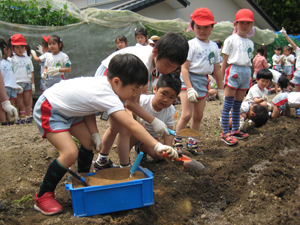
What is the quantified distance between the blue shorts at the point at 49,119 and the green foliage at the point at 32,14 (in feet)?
16.2

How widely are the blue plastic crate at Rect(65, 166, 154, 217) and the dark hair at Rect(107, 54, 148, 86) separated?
0.75 m

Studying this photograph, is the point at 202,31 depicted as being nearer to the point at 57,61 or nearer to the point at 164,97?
the point at 164,97

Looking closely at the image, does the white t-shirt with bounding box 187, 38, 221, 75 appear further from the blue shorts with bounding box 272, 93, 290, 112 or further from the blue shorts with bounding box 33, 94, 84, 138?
the blue shorts with bounding box 272, 93, 290, 112

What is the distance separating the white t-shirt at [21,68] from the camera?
5719 mm

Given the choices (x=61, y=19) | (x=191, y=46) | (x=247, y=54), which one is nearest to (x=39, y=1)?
(x=61, y=19)

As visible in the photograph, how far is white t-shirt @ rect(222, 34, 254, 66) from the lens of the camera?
4203mm

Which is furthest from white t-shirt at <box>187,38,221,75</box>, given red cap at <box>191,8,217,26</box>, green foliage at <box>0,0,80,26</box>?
green foliage at <box>0,0,80,26</box>

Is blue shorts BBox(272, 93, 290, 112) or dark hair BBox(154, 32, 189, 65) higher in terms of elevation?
dark hair BBox(154, 32, 189, 65)

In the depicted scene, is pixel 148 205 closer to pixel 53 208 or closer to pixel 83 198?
pixel 83 198

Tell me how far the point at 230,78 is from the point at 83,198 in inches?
121

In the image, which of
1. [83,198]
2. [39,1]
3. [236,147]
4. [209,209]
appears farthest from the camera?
[39,1]

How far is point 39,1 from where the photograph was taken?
6527 mm

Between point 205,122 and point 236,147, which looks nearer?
point 236,147

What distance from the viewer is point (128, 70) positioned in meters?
2.11
